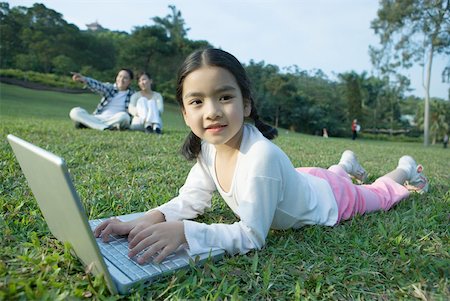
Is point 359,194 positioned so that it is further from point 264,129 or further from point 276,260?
point 276,260

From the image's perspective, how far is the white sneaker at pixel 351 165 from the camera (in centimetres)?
270

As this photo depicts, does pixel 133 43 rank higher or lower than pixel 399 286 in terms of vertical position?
higher

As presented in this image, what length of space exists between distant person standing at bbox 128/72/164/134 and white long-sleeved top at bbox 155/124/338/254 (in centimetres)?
448

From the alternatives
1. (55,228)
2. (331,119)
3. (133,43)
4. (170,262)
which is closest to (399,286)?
(170,262)

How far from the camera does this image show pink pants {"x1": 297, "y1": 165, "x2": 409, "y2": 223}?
76.0 inches

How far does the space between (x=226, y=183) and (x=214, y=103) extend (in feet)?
1.33

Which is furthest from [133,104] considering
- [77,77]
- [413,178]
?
[413,178]

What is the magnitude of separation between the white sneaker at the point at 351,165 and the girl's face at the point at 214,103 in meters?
1.46

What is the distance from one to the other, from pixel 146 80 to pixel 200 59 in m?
5.15

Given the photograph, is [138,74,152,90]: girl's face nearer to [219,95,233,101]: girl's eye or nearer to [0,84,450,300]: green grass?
[0,84,450,300]: green grass

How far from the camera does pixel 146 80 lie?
6410mm

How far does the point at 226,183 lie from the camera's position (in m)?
1.68

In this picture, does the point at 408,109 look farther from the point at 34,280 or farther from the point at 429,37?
the point at 34,280

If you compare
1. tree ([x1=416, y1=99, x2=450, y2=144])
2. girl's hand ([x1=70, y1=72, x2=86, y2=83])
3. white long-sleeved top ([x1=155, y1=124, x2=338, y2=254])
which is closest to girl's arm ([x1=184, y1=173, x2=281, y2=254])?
white long-sleeved top ([x1=155, y1=124, x2=338, y2=254])
